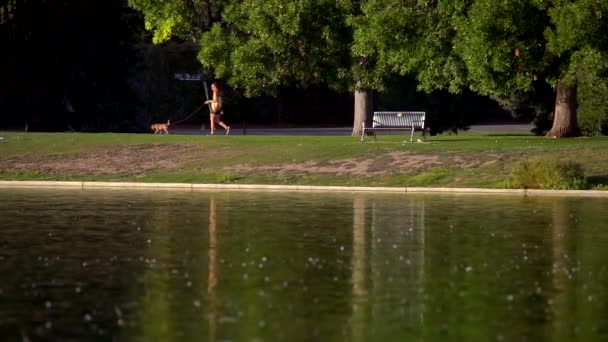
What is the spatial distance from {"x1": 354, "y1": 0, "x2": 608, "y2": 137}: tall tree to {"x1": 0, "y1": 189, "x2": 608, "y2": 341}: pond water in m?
10.2

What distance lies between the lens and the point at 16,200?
88.9ft

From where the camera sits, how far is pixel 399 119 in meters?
39.2

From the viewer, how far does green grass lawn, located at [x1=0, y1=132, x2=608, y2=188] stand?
105 feet

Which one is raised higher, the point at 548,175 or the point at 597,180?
the point at 548,175

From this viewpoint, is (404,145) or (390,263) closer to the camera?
(390,263)

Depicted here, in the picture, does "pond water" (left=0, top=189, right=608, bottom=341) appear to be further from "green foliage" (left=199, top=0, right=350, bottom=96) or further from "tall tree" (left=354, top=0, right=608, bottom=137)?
"green foliage" (left=199, top=0, right=350, bottom=96)

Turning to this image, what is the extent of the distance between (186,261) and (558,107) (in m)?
26.7

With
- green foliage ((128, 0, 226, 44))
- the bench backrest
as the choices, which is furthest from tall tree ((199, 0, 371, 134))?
the bench backrest

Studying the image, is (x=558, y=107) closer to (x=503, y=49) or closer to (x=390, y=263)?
(x=503, y=49)

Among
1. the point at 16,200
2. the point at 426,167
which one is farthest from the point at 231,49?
the point at 16,200

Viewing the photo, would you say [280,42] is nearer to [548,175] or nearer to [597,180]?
[548,175]

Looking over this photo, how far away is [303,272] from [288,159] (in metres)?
19.5

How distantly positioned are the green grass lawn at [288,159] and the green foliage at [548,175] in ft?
1.24

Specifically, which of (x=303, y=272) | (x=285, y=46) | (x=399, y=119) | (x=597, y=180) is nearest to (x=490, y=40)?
(x=399, y=119)
